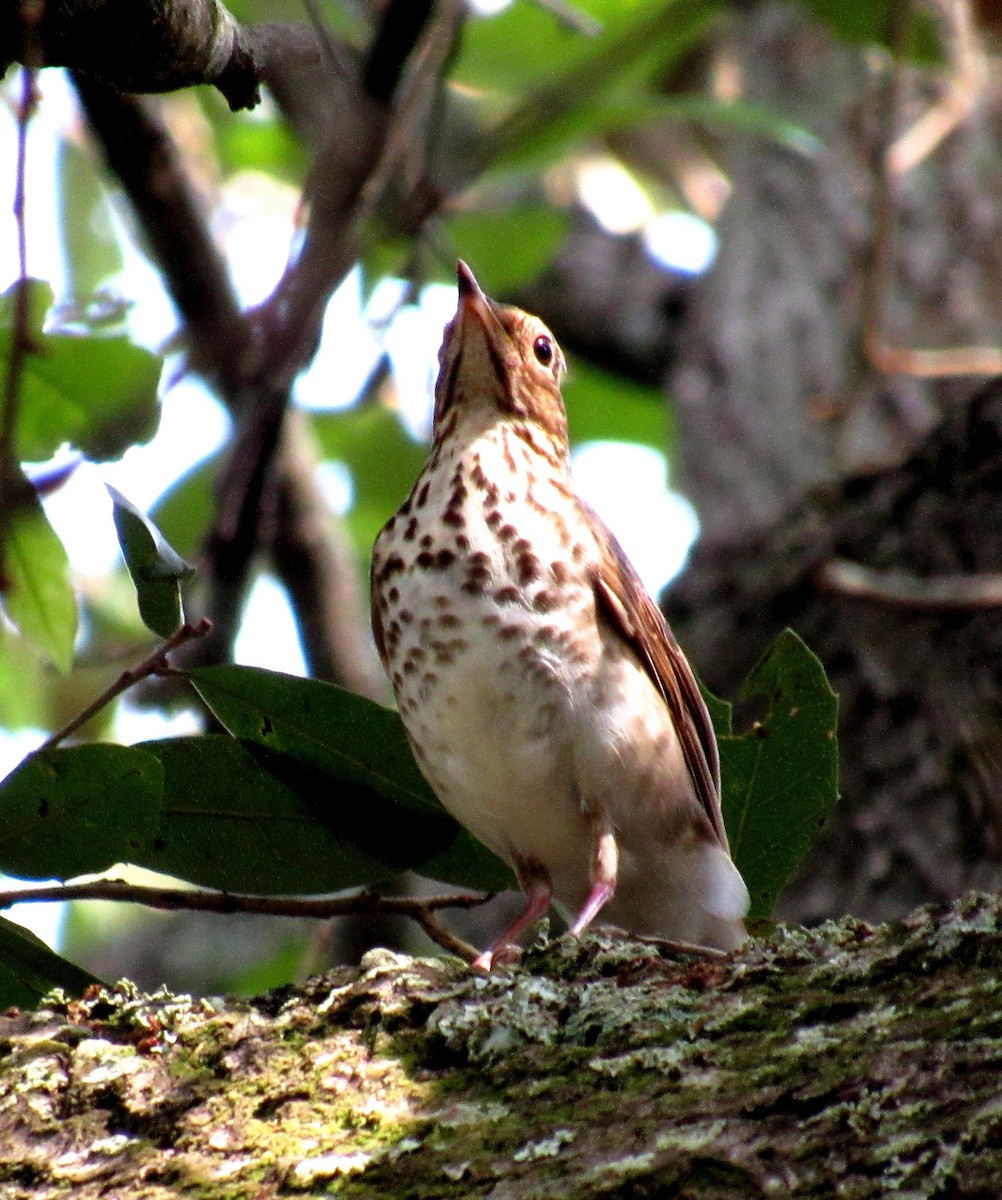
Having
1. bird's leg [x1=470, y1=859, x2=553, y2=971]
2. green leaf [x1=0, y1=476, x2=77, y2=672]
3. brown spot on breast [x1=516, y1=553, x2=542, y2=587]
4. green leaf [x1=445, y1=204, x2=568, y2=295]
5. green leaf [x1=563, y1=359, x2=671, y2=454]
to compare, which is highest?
green leaf [x1=445, y1=204, x2=568, y2=295]

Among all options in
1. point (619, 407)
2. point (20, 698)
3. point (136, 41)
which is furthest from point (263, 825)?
point (619, 407)

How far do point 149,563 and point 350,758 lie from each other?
0.60 metres

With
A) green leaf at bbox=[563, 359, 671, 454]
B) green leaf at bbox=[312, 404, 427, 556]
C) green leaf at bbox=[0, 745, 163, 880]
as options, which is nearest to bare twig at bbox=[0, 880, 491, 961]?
green leaf at bbox=[0, 745, 163, 880]

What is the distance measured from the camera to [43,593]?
10.3 ft

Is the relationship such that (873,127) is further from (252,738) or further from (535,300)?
(252,738)

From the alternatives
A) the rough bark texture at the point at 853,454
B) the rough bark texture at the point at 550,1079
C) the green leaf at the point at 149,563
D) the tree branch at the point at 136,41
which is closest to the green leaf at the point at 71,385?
the green leaf at the point at 149,563

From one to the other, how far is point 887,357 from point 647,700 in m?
3.24

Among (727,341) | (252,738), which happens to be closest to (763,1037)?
(252,738)

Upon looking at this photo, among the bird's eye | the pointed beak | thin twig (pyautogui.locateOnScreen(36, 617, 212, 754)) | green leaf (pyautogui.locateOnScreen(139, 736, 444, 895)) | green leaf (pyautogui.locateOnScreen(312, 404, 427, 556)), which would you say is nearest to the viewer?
thin twig (pyautogui.locateOnScreen(36, 617, 212, 754))

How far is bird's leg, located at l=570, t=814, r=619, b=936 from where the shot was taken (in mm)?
3551

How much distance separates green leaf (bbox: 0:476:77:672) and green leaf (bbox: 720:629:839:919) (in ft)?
4.17

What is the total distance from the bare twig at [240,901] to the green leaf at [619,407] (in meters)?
5.32

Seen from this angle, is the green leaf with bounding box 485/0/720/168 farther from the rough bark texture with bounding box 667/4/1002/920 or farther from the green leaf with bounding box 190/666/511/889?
the green leaf with bounding box 190/666/511/889

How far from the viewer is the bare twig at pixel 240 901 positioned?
8.71ft
